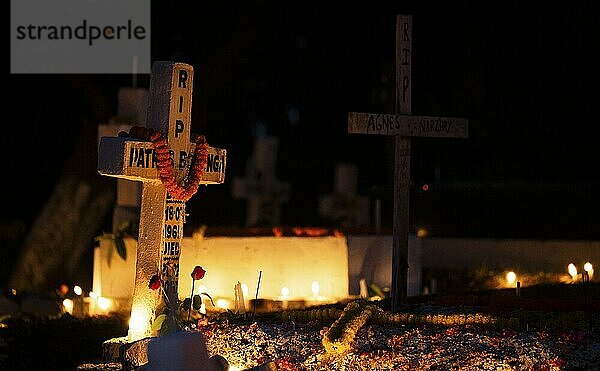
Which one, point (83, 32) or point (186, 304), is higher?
point (83, 32)

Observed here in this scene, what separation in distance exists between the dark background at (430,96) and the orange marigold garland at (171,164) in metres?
6.65

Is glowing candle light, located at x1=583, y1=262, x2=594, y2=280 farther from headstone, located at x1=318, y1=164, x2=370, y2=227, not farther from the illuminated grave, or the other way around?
headstone, located at x1=318, y1=164, x2=370, y2=227

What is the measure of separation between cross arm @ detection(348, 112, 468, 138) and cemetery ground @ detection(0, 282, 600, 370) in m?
1.68

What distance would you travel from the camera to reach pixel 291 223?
2366 centimetres

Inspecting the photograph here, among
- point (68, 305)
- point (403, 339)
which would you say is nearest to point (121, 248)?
point (68, 305)

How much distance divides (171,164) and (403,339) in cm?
258

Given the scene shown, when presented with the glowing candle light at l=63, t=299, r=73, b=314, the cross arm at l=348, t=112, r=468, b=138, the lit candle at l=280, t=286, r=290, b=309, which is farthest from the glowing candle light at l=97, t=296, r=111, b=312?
the cross arm at l=348, t=112, r=468, b=138

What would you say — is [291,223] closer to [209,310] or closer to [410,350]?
[209,310]

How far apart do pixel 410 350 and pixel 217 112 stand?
46.2 ft

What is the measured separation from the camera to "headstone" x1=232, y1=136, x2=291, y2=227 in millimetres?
18266

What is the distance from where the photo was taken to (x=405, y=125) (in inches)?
448

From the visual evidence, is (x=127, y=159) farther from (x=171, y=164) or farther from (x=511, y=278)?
(x=511, y=278)

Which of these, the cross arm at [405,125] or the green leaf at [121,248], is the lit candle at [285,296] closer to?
the green leaf at [121,248]

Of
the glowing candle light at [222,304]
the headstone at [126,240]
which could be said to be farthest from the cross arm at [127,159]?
the glowing candle light at [222,304]
